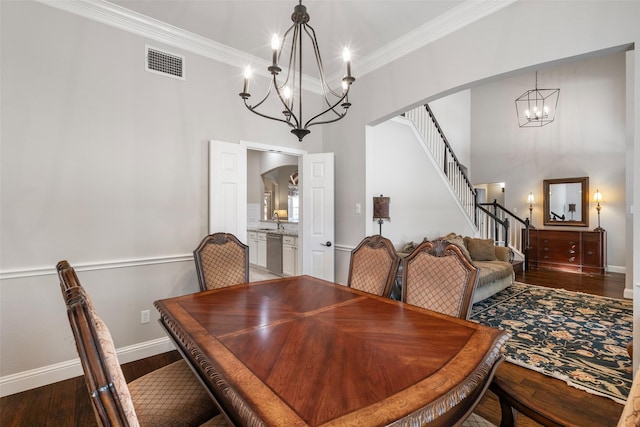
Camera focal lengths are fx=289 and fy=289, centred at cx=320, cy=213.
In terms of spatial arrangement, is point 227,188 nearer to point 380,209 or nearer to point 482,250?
point 380,209

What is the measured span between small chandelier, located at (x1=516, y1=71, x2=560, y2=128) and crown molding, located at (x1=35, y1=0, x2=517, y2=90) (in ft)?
17.7

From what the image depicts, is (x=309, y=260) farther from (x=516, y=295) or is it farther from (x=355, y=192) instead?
(x=516, y=295)

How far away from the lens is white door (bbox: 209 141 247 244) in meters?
3.08

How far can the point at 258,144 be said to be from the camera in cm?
349

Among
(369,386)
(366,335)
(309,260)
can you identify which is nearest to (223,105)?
(309,260)

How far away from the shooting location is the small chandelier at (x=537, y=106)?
6902mm

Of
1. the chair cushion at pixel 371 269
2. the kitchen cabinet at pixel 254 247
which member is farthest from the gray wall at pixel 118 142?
the kitchen cabinet at pixel 254 247

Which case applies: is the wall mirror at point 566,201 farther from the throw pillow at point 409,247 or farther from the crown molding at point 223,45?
the crown molding at point 223,45

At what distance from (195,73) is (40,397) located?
3.08 m

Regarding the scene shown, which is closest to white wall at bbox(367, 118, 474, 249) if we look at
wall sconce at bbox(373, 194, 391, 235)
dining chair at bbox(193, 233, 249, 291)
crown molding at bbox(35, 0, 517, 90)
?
→ wall sconce at bbox(373, 194, 391, 235)

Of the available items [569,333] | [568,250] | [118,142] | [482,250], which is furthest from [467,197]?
[118,142]

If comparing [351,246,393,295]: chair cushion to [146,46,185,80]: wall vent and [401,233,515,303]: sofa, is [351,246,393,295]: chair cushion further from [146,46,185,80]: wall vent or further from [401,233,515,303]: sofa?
[146,46,185,80]: wall vent

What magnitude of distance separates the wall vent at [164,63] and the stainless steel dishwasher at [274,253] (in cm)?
351

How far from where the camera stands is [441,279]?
1.89 m
